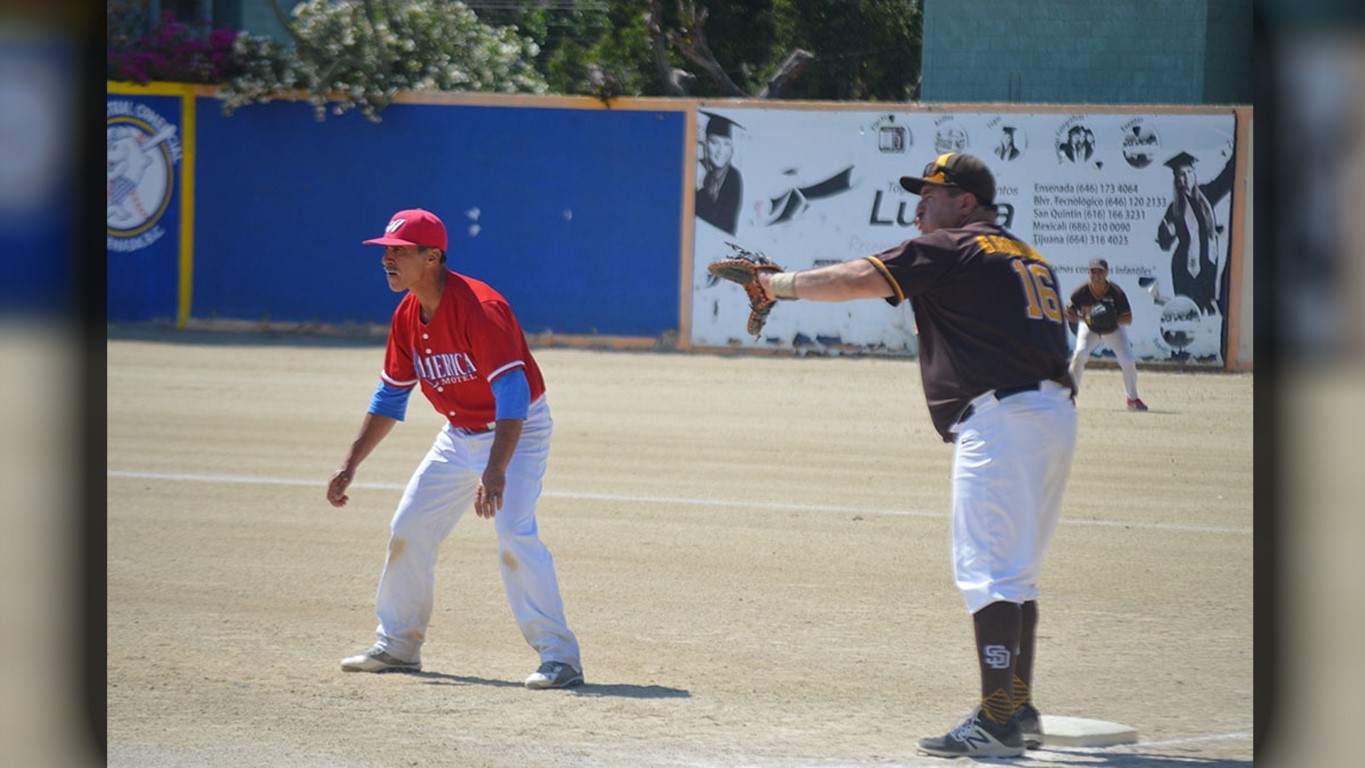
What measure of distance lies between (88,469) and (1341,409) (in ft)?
55.8

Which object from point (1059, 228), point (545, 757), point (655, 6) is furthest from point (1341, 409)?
point (545, 757)

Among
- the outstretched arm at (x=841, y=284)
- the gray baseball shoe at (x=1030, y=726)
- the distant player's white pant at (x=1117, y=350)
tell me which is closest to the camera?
the outstretched arm at (x=841, y=284)

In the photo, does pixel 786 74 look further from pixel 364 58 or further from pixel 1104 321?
pixel 1104 321

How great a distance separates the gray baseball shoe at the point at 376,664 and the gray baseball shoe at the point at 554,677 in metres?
0.62

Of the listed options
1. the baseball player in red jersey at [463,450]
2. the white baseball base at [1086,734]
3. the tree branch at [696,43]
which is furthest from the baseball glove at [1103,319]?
the tree branch at [696,43]

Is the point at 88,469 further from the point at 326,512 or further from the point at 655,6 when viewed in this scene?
the point at 655,6

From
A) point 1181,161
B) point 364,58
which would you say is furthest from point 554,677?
point 364,58

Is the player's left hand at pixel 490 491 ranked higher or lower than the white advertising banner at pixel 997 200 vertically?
lower

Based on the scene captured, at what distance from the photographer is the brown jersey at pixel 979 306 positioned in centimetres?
557

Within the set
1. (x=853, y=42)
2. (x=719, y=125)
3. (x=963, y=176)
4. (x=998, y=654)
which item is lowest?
(x=998, y=654)

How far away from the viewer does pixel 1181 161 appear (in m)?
20.3

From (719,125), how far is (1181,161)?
6290 millimetres

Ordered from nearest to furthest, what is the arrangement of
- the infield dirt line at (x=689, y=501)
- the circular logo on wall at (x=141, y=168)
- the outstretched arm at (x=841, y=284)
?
the outstretched arm at (x=841, y=284) < the infield dirt line at (x=689, y=501) < the circular logo on wall at (x=141, y=168)

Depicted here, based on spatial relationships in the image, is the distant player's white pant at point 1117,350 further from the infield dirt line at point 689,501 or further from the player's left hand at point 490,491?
the player's left hand at point 490,491
